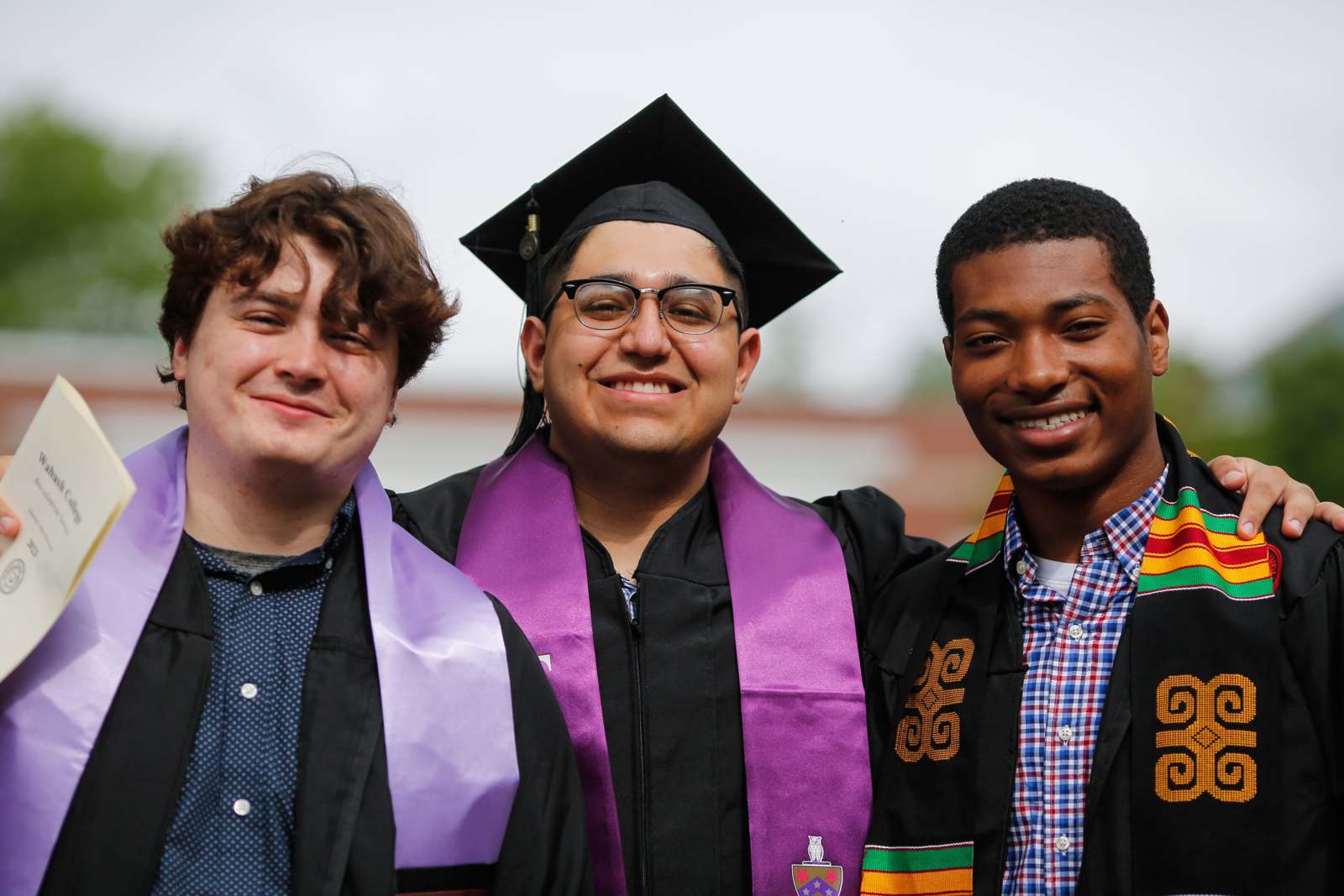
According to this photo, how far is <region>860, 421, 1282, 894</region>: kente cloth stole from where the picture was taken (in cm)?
255

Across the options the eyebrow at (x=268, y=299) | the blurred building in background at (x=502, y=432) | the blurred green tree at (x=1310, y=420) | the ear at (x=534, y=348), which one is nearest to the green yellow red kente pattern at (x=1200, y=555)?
the ear at (x=534, y=348)

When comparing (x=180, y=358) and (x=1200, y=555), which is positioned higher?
(x=180, y=358)

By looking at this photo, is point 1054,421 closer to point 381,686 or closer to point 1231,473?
point 1231,473

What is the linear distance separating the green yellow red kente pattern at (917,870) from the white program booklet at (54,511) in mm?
1708

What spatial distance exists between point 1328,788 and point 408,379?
1923 mm

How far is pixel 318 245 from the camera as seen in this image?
252cm

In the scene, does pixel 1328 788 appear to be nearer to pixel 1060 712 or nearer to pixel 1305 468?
pixel 1060 712

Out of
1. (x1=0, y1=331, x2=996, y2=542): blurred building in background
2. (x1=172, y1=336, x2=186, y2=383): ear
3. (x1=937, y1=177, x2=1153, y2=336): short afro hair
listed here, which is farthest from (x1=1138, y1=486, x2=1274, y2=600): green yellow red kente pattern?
(x1=0, y1=331, x2=996, y2=542): blurred building in background

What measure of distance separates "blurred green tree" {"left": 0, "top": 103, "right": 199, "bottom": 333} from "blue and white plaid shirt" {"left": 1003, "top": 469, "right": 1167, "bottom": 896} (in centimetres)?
2935

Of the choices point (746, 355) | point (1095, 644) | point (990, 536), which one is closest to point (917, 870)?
point (1095, 644)

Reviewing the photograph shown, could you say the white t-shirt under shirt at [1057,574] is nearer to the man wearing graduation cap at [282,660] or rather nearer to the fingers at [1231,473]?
the fingers at [1231,473]

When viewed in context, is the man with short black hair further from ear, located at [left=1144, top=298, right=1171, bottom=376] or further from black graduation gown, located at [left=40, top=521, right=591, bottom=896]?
black graduation gown, located at [left=40, top=521, right=591, bottom=896]

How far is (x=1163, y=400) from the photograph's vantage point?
34.5 meters

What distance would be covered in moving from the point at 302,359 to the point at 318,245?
0.83 feet
